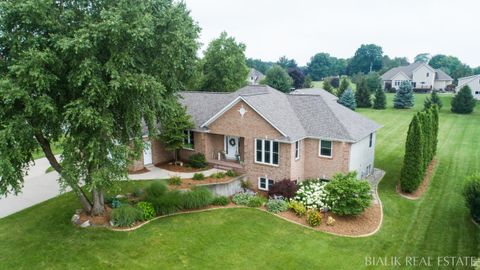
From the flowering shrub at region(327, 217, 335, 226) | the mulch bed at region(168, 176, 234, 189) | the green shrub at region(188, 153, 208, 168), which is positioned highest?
the green shrub at region(188, 153, 208, 168)

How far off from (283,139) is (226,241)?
7.72 metres

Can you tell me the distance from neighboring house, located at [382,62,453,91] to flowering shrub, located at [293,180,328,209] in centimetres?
7021

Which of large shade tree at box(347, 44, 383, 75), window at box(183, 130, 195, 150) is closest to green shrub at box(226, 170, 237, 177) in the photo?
window at box(183, 130, 195, 150)

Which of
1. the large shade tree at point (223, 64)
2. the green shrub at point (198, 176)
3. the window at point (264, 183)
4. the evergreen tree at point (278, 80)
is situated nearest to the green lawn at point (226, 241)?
the green shrub at point (198, 176)

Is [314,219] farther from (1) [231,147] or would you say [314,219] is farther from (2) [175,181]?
(1) [231,147]

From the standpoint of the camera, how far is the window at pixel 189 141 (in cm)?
2534

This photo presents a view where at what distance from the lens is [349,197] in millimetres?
17484

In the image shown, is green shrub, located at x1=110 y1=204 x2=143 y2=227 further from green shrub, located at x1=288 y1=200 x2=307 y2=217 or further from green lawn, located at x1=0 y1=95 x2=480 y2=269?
→ green shrub, located at x1=288 y1=200 x2=307 y2=217

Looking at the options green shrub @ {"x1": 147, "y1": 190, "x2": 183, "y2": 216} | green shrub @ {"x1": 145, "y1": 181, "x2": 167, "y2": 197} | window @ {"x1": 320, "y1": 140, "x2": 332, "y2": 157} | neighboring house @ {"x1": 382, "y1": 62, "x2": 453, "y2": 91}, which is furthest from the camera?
neighboring house @ {"x1": 382, "y1": 62, "x2": 453, "y2": 91}

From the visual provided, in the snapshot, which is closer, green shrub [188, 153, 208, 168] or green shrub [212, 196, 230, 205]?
green shrub [212, 196, 230, 205]

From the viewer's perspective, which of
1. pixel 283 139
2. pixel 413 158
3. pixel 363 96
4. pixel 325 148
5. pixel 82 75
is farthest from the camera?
pixel 363 96

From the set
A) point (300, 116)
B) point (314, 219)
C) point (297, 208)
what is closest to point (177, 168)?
point (300, 116)

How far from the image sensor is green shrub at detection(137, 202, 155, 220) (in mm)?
17175

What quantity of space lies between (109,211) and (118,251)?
Answer: 3.92 meters
